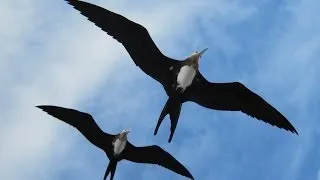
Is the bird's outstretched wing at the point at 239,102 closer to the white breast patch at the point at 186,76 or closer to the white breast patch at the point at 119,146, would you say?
the white breast patch at the point at 186,76

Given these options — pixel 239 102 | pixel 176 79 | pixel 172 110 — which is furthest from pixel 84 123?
pixel 239 102

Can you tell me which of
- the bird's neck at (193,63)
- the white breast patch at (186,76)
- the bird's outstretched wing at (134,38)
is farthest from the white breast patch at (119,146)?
the bird's neck at (193,63)

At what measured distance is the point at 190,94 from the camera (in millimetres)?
28531

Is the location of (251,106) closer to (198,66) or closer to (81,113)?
(198,66)

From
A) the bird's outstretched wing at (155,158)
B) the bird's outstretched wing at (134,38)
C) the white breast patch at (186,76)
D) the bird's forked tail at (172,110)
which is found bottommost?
the bird's outstretched wing at (155,158)

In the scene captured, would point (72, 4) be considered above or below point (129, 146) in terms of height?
above

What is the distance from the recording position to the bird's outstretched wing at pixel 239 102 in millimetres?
28750

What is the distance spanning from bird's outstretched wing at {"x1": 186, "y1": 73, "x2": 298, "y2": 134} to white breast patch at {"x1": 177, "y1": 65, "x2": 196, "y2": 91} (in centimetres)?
79

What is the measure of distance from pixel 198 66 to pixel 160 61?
4.52ft

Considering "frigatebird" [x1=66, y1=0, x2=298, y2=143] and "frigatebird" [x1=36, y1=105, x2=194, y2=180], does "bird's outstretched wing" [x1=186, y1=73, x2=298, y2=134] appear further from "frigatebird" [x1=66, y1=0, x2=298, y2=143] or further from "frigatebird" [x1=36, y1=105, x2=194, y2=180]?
"frigatebird" [x1=36, y1=105, x2=194, y2=180]

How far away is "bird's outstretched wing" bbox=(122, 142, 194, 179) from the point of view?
30.8 meters

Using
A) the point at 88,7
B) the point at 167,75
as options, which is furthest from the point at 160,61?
the point at 88,7

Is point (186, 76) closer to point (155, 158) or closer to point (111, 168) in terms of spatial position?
point (155, 158)

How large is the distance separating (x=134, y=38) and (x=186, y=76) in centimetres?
217
